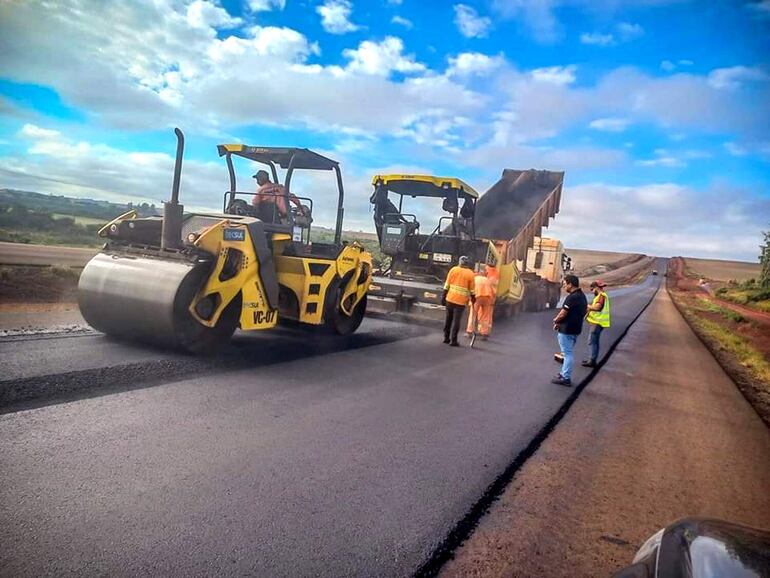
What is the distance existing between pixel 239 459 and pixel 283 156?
476 centimetres

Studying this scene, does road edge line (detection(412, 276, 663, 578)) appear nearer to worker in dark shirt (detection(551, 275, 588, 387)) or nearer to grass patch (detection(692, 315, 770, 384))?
worker in dark shirt (detection(551, 275, 588, 387))

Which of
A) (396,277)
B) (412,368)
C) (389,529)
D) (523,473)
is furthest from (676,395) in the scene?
(396,277)

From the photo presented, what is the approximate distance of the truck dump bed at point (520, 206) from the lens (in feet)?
50.4

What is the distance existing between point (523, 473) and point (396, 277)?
860cm

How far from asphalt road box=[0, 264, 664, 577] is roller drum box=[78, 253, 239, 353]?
0.94ft

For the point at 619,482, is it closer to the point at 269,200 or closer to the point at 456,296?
the point at 456,296

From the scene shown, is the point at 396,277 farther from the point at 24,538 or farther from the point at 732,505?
the point at 24,538

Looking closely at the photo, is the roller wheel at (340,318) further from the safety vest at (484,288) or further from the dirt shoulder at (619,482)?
the dirt shoulder at (619,482)

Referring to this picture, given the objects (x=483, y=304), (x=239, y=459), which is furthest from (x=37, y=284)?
(x=239, y=459)

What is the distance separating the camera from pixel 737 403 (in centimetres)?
656

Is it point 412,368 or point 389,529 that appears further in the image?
point 412,368

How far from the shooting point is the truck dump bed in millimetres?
15375

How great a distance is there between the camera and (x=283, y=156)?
7055mm

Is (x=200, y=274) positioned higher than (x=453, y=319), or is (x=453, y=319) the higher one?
(x=200, y=274)
